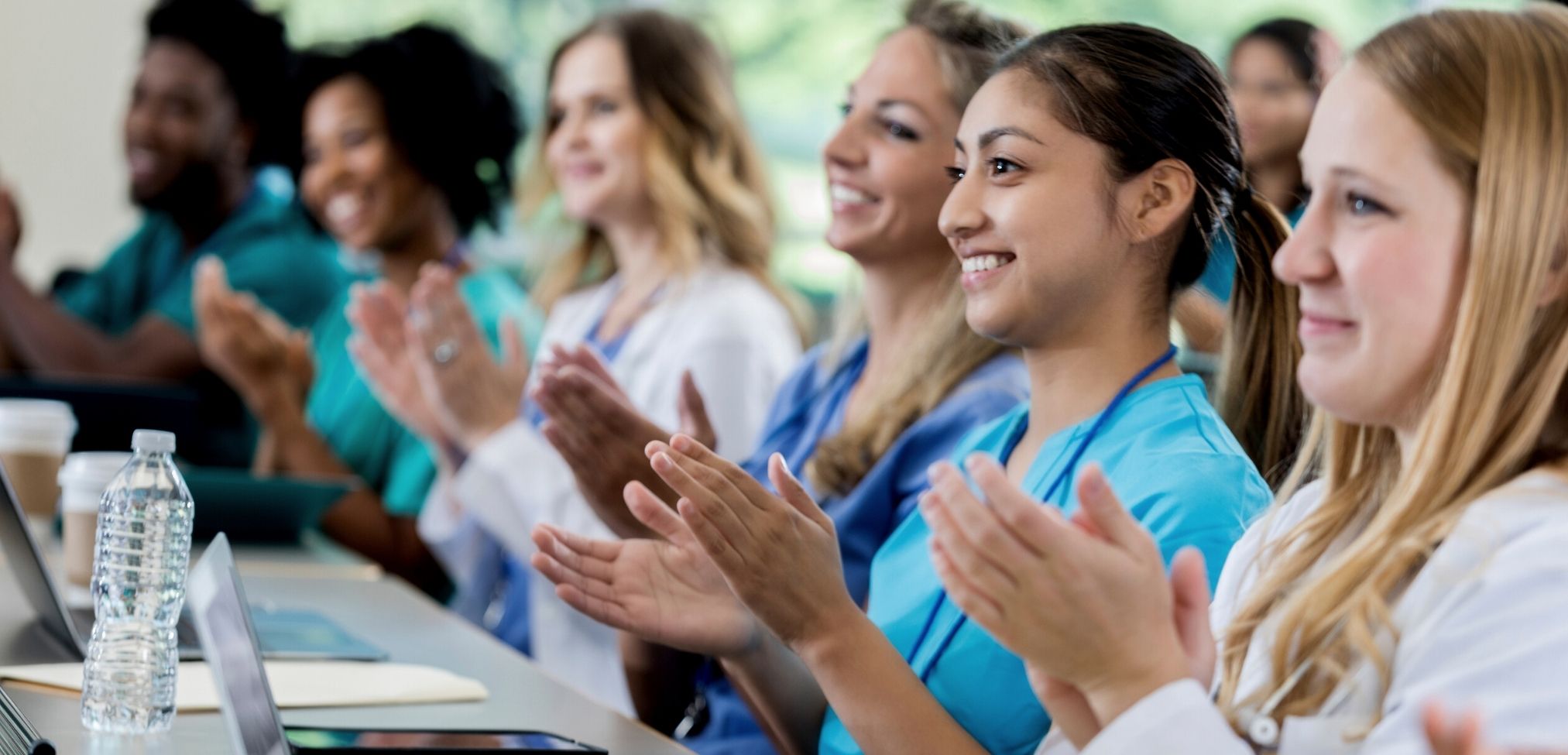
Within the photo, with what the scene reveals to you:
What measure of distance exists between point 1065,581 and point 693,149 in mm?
1965

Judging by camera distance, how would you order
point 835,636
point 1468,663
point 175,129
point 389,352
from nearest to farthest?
1. point 1468,663
2. point 835,636
3. point 389,352
4. point 175,129

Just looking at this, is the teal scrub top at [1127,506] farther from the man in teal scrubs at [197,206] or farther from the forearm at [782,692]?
the man in teal scrubs at [197,206]

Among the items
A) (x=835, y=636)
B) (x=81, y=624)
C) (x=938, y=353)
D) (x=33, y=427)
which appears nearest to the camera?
(x=835, y=636)

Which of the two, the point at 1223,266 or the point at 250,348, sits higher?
the point at 1223,266

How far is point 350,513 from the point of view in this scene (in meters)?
2.77

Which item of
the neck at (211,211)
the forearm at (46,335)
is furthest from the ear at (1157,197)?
the neck at (211,211)

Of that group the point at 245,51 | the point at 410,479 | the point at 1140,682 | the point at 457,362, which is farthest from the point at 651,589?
the point at 245,51

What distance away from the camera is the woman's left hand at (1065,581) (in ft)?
2.70

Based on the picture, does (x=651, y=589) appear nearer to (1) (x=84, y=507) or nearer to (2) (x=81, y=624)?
(2) (x=81, y=624)

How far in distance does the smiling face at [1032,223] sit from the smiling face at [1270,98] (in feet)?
5.59

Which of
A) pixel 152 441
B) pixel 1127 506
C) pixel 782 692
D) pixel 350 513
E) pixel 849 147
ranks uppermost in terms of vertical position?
pixel 849 147

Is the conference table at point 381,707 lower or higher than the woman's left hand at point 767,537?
lower

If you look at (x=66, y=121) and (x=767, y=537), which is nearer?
(x=767, y=537)

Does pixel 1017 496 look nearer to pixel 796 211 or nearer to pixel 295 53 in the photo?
pixel 295 53
